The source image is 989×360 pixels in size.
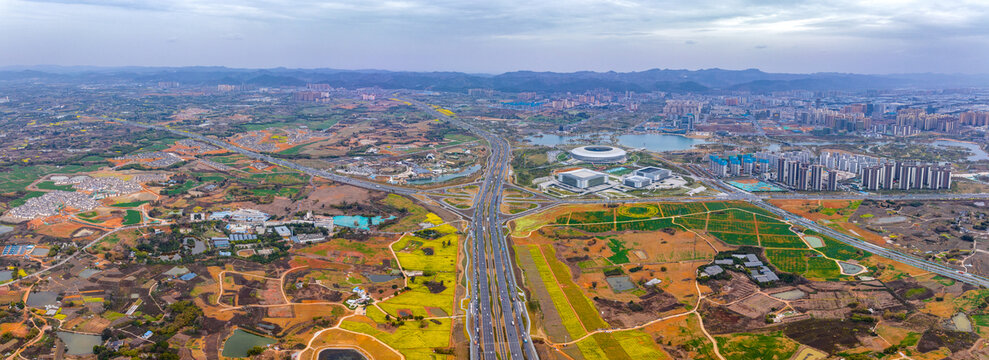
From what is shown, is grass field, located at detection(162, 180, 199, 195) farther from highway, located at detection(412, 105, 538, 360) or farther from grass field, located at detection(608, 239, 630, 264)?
grass field, located at detection(608, 239, 630, 264)

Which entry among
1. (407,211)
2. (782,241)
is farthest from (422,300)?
(782,241)

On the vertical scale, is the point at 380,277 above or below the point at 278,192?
below

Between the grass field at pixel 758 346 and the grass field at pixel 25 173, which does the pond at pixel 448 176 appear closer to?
the grass field at pixel 25 173

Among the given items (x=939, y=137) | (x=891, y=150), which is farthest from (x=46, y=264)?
(x=939, y=137)

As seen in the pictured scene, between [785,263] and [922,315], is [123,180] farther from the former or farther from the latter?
[922,315]

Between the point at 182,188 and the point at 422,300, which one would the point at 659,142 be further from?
the point at 182,188

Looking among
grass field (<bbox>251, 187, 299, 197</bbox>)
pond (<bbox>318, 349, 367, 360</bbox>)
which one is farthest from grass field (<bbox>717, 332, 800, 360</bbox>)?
grass field (<bbox>251, 187, 299, 197</bbox>)

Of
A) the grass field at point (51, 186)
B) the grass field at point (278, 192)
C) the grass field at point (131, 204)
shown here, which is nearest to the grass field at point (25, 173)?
the grass field at point (51, 186)
